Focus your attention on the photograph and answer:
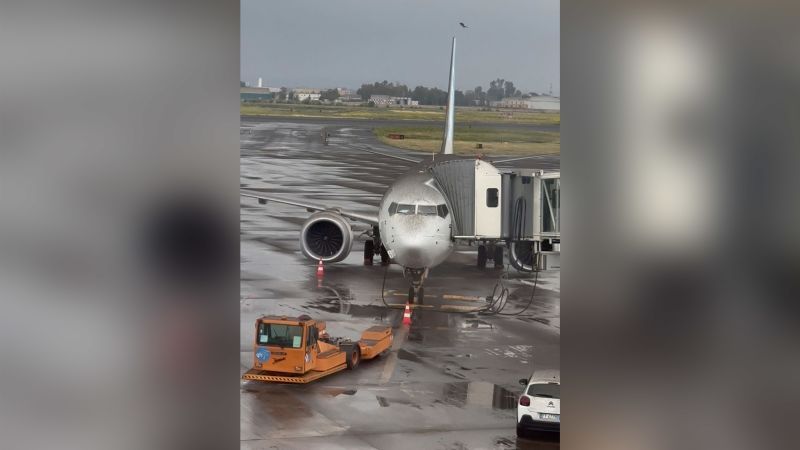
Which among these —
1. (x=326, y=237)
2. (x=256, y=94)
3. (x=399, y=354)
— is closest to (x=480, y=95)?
(x=256, y=94)

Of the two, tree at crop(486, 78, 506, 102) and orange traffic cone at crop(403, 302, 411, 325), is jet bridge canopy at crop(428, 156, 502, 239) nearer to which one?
orange traffic cone at crop(403, 302, 411, 325)

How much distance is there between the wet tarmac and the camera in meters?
14.2

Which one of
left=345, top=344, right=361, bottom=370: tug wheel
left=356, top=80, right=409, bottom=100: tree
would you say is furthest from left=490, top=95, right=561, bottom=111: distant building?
left=345, top=344, right=361, bottom=370: tug wheel

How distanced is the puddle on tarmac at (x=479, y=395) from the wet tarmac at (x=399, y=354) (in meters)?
0.02

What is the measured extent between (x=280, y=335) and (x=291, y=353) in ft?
1.50

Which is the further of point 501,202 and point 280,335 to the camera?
point 501,202

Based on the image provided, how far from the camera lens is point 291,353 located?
17.1m

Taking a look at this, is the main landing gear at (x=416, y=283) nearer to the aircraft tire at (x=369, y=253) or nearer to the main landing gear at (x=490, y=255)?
the aircraft tire at (x=369, y=253)

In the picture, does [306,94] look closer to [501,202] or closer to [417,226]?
[501,202]

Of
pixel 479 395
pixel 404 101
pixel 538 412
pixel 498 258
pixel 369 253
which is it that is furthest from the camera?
pixel 404 101

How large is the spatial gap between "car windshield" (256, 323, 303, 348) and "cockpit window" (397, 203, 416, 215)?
696cm
